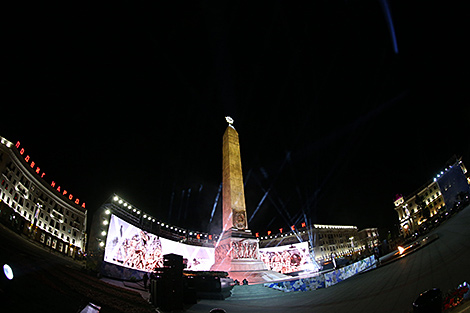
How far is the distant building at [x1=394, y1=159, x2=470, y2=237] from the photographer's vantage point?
1815cm

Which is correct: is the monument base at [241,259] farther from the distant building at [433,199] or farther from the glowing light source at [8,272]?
the glowing light source at [8,272]

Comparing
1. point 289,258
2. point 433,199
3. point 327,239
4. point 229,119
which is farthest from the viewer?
point 327,239

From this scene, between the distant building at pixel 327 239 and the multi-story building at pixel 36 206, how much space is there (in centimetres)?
3924

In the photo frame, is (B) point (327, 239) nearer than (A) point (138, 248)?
No

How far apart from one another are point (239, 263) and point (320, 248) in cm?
4633

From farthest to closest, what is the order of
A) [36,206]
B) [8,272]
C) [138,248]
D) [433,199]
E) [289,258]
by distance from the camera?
[433,199] → [289,258] → [36,206] → [138,248] → [8,272]

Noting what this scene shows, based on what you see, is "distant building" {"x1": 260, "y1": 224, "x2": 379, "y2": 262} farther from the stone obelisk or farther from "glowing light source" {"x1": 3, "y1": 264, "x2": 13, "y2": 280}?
"glowing light source" {"x1": 3, "y1": 264, "x2": 13, "y2": 280}

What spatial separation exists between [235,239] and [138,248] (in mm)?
9016

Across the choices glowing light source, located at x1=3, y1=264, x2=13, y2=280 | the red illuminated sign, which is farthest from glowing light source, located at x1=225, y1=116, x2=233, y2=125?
the red illuminated sign

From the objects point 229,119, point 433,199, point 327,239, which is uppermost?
point 229,119

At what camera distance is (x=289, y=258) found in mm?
32844

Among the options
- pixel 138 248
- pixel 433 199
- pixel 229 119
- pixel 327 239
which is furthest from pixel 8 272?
pixel 327 239

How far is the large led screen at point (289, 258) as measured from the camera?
106 ft

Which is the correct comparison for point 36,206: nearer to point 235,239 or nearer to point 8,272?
point 235,239
